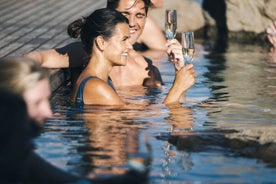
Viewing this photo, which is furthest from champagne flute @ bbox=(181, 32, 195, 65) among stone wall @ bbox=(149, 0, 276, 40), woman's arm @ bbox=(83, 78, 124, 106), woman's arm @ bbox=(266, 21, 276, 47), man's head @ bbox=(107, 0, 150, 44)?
stone wall @ bbox=(149, 0, 276, 40)

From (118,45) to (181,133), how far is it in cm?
117

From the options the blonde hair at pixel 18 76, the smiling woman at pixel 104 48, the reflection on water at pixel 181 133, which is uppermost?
the blonde hair at pixel 18 76

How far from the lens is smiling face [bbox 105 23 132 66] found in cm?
742

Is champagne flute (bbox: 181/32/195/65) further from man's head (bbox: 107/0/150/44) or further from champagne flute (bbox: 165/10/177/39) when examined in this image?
man's head (bbox: 107/0/150/44)

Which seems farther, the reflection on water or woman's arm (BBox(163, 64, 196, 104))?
woman's arm (BBox(163, 64, 196, 104))

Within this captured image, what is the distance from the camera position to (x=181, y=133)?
21.7 ft

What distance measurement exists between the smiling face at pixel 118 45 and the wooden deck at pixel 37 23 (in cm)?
146

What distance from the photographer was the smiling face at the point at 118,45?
7418 mm

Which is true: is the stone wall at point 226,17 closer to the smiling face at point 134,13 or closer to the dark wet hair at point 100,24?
the smiling face at point 134,13

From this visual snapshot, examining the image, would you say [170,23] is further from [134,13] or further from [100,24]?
[100,24]

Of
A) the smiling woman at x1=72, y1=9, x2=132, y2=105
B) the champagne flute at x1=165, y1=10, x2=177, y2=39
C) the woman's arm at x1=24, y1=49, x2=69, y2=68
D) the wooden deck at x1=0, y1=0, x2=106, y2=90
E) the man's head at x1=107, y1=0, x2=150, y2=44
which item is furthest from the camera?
the wooden deck at x1=0, y1=0, x2=106, y2=90

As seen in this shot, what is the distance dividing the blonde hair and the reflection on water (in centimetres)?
57

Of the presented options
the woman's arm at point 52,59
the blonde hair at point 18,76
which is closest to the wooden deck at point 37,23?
the woman's arm at point 52,59

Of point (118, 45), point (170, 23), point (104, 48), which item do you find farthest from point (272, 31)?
point (104, 48)
